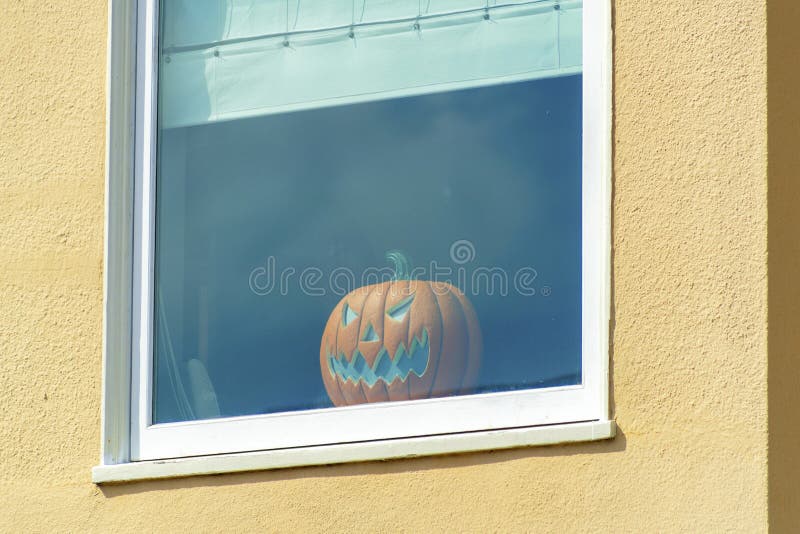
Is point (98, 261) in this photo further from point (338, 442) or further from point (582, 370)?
point (582, 370)

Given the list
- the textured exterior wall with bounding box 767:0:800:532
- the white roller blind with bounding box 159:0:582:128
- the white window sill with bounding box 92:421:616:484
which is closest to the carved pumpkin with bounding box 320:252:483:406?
the white window sill with bounding box 92:421:616:484

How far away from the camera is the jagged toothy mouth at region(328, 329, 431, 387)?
4.80 meters

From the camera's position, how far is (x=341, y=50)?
16.9 feet

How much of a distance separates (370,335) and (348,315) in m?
0.11

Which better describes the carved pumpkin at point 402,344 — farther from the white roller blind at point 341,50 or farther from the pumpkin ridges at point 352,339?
the white roller blind at point 341,50

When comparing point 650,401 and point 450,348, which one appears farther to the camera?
point 450,348

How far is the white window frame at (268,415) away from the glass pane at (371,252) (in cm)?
6

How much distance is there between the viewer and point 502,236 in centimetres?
482

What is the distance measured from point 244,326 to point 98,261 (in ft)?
1.64

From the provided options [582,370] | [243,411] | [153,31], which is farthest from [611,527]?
[153,31]

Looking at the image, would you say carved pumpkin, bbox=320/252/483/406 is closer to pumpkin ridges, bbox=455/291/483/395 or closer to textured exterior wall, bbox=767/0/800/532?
pumpkin ridges, bbox=455/291/483/395

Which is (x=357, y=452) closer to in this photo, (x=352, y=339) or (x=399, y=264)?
(x=352, y=339)

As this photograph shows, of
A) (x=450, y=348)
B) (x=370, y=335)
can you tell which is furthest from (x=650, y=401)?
(x=370, y=335)

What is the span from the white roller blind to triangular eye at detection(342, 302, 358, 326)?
0.64m
